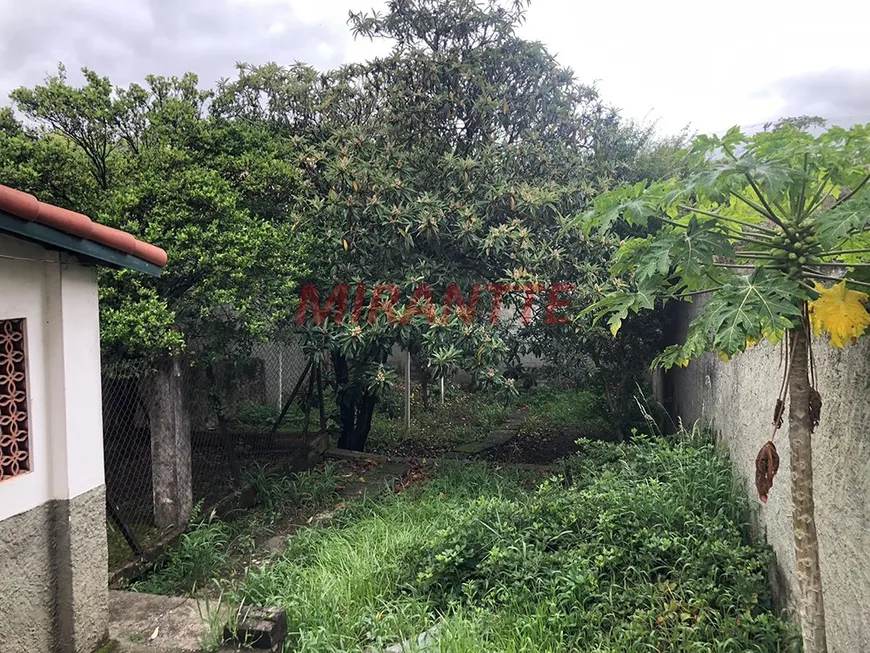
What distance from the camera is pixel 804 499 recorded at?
2.04 metres

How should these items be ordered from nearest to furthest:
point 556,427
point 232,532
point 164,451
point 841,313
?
1. point 841,313
2. point 164,451
3. point 232,532
4. point 556,427

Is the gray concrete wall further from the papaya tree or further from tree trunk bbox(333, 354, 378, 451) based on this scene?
tree trunk bbox(333, 354, 378, 451)

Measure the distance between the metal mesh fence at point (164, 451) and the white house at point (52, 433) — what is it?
1.31 metres

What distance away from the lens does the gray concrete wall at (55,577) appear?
2.89 metres

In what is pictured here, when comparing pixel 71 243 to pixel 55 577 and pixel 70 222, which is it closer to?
pixel 70 222

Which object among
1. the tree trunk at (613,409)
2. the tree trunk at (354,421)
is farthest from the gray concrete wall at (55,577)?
the tree trunk at (613,409)

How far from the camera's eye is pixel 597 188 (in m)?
6.45

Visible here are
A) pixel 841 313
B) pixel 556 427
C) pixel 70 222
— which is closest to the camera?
pixel 841 313

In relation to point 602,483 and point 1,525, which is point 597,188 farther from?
point 1,525

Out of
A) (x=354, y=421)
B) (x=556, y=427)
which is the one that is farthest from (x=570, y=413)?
(x=354, y=421)

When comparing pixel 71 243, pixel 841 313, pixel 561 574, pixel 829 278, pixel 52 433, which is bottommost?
pixel 561 574

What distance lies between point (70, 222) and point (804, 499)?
3.27 m

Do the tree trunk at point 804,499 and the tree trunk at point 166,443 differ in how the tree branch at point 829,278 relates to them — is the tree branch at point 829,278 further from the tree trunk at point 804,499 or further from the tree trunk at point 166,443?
the tree trunk at point 166,443

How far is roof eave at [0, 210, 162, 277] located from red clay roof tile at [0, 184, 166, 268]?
0.10 feet
